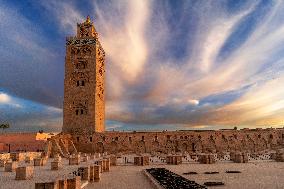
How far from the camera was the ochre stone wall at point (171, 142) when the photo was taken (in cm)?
4219

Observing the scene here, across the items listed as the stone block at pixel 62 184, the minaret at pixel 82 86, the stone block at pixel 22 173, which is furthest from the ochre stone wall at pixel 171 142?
the stone block at pixel 62 184

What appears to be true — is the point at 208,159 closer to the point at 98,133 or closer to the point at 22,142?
the point at 98,133

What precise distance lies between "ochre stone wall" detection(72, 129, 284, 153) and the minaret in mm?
2452

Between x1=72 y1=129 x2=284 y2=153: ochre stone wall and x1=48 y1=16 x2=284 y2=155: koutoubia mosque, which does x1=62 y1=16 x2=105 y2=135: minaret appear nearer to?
x1=48 y1=16 x2=284 y2=155: koutoubia mosque

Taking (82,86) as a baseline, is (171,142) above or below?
below

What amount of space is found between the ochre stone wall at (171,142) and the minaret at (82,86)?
2.45 meters

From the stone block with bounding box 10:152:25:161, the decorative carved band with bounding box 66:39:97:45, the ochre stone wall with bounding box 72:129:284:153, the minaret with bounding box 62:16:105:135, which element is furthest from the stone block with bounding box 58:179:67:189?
the decorative carved band with bounding box 66:39:97:45

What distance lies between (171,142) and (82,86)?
15999 mm

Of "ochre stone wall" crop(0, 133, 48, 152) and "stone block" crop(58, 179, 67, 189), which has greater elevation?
"ochre stone wall" crop(0, 133, 48, 152)

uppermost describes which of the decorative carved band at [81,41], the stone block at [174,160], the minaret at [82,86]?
the decorative carved band at [81,41]

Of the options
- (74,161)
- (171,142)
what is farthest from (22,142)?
(74,161)

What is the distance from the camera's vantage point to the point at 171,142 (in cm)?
4281

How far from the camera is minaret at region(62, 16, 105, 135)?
44688 mm

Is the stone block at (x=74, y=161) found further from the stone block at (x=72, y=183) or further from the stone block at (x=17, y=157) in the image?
the stone block at (x=72, y=183)
